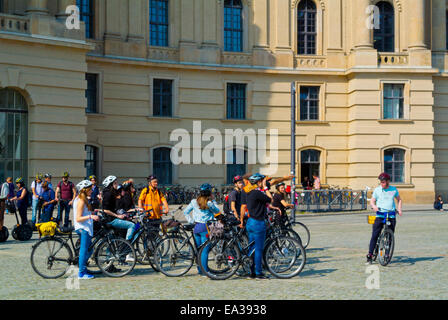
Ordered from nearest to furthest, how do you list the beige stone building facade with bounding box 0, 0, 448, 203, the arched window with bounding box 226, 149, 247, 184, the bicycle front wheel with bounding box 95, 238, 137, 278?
the bicycle front wheel with bounding box 95, 238, 137, 278
the beige stone building facade with bounding box 0, 0, 448, 203
the arched window with bounding box 226, 149, 247, 184

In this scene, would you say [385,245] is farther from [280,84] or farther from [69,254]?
[280,84]

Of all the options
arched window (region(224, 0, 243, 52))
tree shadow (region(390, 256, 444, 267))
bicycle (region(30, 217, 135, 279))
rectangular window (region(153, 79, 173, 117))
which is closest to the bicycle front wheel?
bicycle (region(30, 217, 135, 279))

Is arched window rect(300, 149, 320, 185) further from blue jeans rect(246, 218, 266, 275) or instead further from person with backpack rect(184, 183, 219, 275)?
blue jeans rect(246, 218, 266, 275)

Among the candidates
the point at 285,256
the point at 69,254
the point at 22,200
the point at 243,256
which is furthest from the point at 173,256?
the point at 22,200

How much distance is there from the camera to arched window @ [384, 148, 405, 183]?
40.2m

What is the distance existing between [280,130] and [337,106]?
3.79 m

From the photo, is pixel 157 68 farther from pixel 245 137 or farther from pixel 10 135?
pixel 10 135

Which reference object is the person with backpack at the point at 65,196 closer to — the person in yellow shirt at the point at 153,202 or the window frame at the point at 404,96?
the person in yellow shirt at the point at 153,202

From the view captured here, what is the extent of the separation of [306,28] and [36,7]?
17071mm

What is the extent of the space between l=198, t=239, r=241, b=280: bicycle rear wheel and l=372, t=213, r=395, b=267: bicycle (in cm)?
343

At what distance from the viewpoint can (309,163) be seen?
40656 millimetres

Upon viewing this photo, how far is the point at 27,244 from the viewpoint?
62.7 ft

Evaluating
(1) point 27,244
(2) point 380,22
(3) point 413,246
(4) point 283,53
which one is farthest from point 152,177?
(2) point 380,22

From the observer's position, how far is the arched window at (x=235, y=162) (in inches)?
1540
